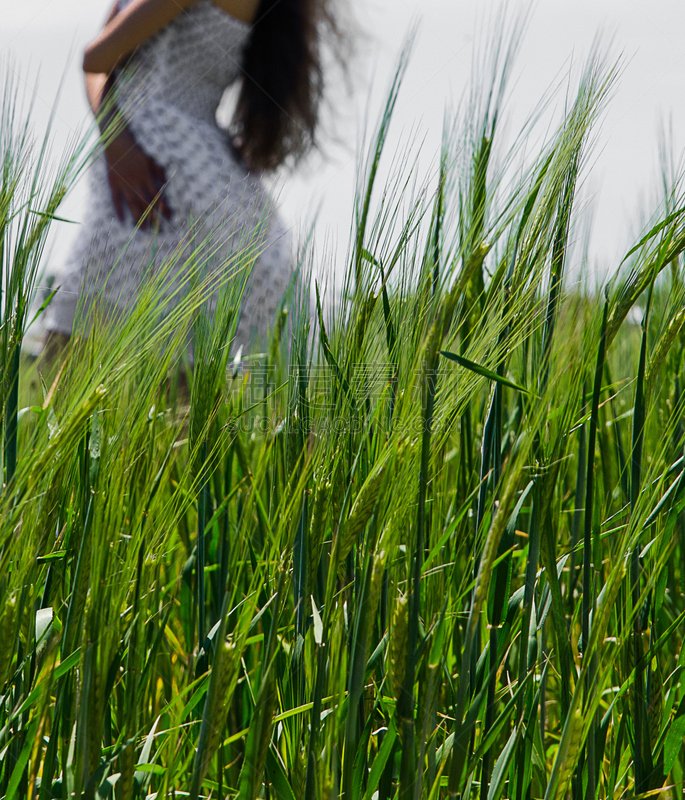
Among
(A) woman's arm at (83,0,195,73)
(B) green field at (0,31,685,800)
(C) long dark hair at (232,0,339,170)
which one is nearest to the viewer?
(B) green field at (0,31,685,800)

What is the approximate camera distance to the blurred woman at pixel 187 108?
1298mm

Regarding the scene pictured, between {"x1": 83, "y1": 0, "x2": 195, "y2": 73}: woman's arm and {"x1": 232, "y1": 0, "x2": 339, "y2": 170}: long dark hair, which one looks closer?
{"x1": 83, "y1": 0, "x2": 195, "y2": 73}: woman's arm

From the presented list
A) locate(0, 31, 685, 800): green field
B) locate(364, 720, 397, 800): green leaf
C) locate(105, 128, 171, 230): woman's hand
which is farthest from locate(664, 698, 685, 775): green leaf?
locate(105, 128, 171, 230): woman's hand


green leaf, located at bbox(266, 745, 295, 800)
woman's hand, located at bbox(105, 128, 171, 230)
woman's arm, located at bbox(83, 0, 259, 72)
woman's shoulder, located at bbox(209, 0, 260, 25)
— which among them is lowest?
green leaf, located at bbox(266, 745, 295, 800)

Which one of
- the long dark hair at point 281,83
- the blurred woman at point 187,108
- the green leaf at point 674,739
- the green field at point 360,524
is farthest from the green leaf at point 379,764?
the long dark hair at point 281,83

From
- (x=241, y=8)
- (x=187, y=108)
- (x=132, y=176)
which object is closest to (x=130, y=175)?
(x=132, y=176)

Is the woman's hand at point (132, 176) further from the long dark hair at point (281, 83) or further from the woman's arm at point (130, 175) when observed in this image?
the long dark hair at point (281, 83)

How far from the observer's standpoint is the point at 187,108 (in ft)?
4.80

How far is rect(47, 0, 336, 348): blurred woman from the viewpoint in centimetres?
130

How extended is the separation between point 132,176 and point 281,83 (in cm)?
48

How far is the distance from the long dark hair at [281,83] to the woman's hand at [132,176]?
1.12 ft

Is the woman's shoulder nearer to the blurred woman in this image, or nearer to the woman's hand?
the blurred woman

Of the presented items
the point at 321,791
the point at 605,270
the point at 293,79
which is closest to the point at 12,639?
the point at 321,791

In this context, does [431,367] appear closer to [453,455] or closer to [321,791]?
[321,791]
